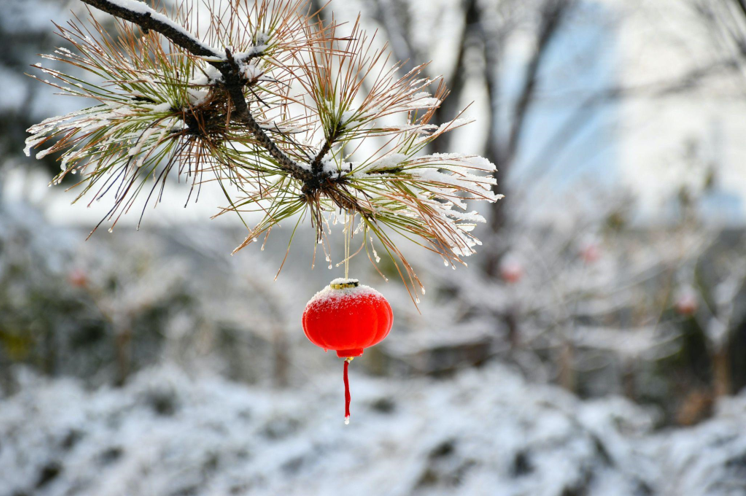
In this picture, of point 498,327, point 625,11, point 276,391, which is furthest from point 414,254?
point 625,11

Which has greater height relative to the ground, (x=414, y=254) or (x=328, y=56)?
(x=414, y=254)

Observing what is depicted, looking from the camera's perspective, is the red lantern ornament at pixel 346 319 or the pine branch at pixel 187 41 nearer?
the pine branch at pixel 187 41

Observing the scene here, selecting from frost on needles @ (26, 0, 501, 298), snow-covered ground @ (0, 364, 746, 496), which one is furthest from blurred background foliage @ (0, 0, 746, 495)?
frost on needles @ (26, 0, 501, 298)

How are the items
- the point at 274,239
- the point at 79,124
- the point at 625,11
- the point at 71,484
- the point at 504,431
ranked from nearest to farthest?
1. the point at 79,124
2. the point at 504,431
3. the point at 71,484
4. the point at 625,11
5. the point at 274,239

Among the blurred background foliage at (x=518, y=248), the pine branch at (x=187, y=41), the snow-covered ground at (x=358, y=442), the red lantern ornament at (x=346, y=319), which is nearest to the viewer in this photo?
the pine branch at (x=187, y=41)

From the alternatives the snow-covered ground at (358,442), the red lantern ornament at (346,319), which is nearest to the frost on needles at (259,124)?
the red lantern ornament at (346,319)

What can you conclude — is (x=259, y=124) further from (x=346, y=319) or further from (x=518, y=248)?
(x=518, y=248)

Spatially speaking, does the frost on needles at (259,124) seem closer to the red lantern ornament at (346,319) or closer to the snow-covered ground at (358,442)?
the red lantern ornament at (346,319)

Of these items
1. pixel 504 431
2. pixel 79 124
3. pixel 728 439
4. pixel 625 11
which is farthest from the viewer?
pixel 625 11

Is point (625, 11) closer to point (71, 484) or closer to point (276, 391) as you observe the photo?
point (276, 391)
